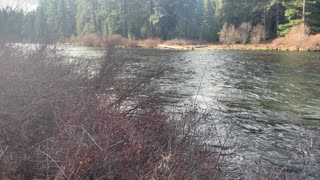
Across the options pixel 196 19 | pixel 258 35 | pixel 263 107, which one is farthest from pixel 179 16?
pixel 263 107

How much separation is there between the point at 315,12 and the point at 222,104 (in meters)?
41.7

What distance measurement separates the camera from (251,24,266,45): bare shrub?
46.2m

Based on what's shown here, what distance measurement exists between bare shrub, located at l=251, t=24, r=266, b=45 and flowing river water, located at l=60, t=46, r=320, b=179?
25839 millimetres

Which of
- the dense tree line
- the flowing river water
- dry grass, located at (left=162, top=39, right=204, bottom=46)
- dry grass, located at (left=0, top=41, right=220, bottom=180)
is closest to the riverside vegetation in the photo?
the dense tree line

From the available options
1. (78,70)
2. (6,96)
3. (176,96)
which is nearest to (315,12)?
(176,96)

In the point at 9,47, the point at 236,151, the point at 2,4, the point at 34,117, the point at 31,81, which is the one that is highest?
the point at 2,4

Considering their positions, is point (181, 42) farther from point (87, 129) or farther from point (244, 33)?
point (87, 129)

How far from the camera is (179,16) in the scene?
58.5 metres

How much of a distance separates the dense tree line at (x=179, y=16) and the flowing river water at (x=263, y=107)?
102 feet

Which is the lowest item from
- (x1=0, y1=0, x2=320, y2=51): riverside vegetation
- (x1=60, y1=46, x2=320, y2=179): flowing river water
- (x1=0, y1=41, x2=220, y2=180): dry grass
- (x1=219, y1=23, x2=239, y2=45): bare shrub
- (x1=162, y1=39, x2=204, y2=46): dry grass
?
(x1=60, y1=46, x2=320, y2=179): flowing river water

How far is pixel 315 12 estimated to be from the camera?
4697 cm

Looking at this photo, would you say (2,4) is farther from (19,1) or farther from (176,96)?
(176,96)

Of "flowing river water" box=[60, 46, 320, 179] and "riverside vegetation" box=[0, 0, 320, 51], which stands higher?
"riverside vegetation" box=[0, 0, 320, 51]

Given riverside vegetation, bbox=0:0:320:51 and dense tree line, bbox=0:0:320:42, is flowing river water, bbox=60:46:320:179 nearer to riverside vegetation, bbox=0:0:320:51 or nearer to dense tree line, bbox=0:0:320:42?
riverside vegetation, bbox=0:0:320:51
